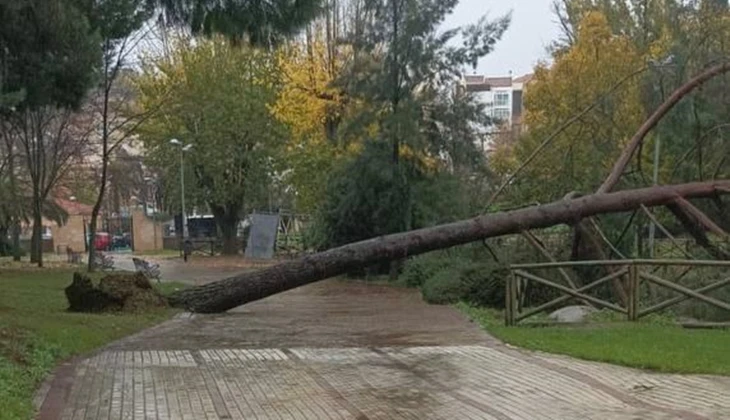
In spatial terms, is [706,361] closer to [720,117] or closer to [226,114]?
[720,117]

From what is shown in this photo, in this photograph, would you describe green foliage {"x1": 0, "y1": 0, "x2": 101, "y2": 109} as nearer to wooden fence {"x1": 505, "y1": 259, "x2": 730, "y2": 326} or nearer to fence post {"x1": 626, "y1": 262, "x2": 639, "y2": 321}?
wooden fence {"x1": 505, "y1": 259, "x2": 730, "y2": 326}

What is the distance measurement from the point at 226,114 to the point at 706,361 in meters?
35.6

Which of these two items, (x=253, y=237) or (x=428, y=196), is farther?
(x=253, y=237)

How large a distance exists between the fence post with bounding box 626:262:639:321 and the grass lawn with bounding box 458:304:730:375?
279 mm

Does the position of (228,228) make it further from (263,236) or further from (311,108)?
(311,108)

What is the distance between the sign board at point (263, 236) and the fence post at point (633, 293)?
29121 millimetres

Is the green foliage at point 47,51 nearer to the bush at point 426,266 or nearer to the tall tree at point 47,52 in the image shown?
the tall tree at point 47,52

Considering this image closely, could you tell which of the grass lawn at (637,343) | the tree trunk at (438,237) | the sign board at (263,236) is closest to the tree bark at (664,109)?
the tree trunk at (438,237)

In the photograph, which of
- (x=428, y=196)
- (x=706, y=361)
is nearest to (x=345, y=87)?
(x=428, y=196)

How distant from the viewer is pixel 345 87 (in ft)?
100

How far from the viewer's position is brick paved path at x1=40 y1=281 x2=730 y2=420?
26.2ft

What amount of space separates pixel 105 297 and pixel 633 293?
950 cm

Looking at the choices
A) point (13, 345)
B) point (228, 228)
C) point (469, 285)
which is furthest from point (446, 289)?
point (228, 228)

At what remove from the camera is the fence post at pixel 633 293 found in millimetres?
14031
